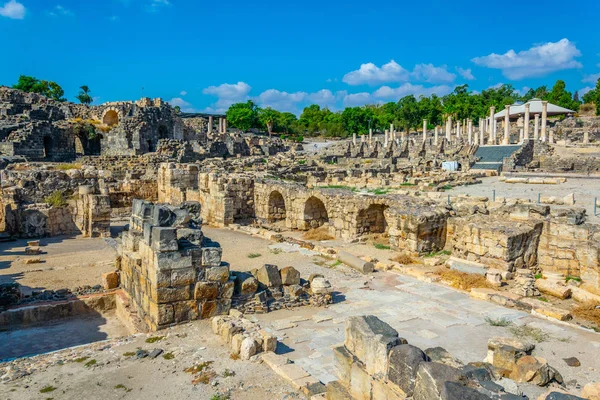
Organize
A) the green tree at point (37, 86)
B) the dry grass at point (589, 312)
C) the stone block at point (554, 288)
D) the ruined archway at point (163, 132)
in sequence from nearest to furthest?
the dry grass at point (589, 312), the stone block at point (554, 288), the ruined archway at point (163, 132), the green tree at point (37, 86)

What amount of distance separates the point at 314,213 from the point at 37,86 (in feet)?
178

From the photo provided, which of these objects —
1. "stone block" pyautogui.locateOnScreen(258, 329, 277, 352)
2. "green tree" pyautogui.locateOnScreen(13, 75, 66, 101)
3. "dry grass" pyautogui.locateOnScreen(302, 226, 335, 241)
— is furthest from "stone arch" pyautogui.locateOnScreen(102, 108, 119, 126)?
"stone block" pyautogui.locateOnScreen(258, 329, 277, 352)

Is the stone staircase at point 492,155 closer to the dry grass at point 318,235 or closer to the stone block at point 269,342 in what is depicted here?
the dry grass at point 318,235

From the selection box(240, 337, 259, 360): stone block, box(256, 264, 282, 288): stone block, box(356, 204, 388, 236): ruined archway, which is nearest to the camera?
box(240, 337, 259, 360): stone block

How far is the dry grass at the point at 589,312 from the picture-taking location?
330 inches

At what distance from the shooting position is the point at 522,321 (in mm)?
8156

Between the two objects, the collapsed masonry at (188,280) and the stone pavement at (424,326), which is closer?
the stone pavement at (424,326)

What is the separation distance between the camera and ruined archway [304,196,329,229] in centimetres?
1889

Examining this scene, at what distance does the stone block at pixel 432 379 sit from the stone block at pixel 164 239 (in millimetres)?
5026

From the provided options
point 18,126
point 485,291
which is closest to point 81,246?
point 485,291

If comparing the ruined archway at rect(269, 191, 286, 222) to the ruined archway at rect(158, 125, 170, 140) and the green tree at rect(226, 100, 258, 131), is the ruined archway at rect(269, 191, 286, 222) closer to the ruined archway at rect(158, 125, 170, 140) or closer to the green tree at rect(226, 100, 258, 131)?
the ruined archway at rect(158, 125, 170, 140)

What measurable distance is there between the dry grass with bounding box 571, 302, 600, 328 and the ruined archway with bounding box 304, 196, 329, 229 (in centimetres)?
1105

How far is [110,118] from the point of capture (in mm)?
43812

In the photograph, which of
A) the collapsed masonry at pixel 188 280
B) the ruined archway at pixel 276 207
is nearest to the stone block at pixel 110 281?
the collapsed masonry at pixel 188 280
